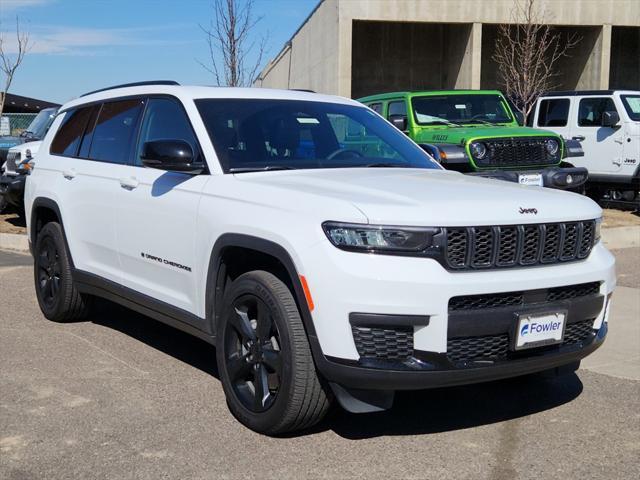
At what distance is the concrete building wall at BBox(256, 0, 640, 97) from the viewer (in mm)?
29031

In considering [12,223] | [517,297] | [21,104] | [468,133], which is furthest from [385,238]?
[21,104]

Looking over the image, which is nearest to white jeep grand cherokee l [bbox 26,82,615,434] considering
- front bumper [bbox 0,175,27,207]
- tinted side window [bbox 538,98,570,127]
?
front bumper [bbox 0,175,27,207]

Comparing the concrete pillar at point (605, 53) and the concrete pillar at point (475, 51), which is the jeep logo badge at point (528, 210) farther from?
the concrete pillar at point (605, 53)

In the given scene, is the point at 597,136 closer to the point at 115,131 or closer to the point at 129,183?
the point at 115,131

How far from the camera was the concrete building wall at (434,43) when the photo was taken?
2903cm

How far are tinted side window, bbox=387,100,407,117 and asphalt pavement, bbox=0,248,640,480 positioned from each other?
21.2ft

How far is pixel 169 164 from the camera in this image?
472cm

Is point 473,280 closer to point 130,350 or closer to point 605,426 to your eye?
point 605,426

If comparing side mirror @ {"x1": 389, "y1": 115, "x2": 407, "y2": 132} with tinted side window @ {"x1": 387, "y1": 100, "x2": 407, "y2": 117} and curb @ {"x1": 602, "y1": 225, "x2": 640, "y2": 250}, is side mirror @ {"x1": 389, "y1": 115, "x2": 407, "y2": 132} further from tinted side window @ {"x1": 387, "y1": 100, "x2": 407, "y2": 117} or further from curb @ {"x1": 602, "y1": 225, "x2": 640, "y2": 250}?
curb @ {"x1": 602, "y1": 225, "x2": 640, "y2": 250}

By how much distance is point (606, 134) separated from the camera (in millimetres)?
14844

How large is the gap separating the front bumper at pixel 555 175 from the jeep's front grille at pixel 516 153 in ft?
0.54

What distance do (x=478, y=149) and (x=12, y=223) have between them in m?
7.98

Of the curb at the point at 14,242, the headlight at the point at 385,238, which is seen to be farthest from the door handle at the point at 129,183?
the curb at the point at 14,242

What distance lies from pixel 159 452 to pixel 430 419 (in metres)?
1.51
